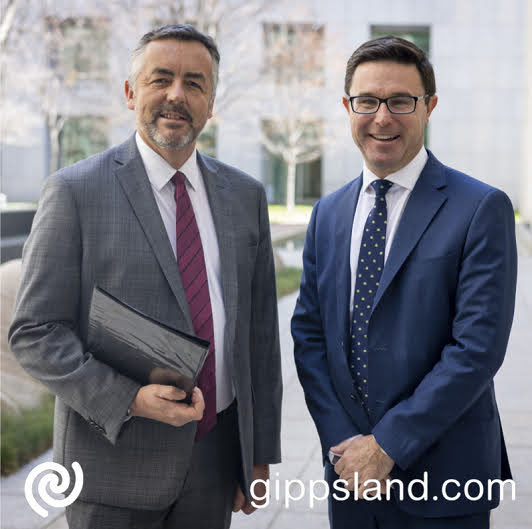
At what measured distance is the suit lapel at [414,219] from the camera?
2.50 meters

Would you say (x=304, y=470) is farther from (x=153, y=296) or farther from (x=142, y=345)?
(x=142, y=345)

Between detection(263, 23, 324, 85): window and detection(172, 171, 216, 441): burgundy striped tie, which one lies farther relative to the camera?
detection(263, 23, 324, 85): window

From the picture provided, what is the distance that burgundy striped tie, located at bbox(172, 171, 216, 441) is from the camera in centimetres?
251

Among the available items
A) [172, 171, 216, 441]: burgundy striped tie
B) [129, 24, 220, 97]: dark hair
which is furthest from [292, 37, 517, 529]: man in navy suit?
[129, 24, 220, 97]: dark hair

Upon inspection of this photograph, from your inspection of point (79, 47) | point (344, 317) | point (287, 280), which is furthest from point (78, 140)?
point (344, 317)

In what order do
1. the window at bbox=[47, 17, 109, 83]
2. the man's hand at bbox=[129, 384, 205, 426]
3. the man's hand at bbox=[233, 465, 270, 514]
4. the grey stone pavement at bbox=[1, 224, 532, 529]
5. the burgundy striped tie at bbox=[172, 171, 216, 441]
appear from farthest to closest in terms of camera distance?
the window at bbox=[47, 17, 109, 83] < the grey stone pavement at bbox=[1, 224, 532, 529] < the man's hand at bbox=[233, 465, 270, 514] < the burgundy striped tie at bbox=[172, 171, 216, 441] < the man's hand at bbox=[129, 384, 205, 426]

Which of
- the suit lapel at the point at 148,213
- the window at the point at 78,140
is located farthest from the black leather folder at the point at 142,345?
the window at the point at 78,140

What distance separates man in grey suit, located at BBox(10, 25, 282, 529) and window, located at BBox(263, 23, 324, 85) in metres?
26.3

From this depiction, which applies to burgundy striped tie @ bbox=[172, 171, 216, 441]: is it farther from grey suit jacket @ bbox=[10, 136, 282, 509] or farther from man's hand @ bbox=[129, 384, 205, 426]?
man's hand @ bbox=[129, 384, 205, 426]

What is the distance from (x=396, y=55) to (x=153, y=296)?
3.85ft

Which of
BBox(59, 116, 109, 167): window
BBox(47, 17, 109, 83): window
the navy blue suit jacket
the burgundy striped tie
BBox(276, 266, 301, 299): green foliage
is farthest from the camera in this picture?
BBox(59, 116, 109, 167): window

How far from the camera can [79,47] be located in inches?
1073

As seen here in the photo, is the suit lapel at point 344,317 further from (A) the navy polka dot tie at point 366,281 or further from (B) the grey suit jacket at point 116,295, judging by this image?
(B) the grey suit jacket at point 116,295

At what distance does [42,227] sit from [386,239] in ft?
3.87
